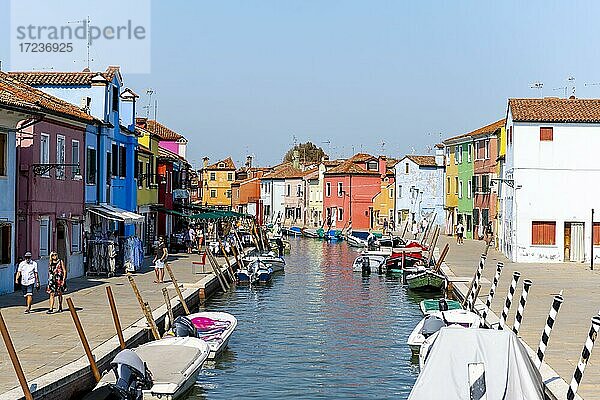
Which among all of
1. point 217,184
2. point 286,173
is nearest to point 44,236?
point 286,173

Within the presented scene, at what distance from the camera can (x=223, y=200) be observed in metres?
125

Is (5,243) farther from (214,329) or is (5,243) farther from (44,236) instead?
(214,329)

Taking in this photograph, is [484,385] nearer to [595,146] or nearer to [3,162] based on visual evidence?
[3,162]

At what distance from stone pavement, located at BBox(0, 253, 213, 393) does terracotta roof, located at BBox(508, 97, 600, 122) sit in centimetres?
1997

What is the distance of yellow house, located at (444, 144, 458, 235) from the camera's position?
77.6 meters

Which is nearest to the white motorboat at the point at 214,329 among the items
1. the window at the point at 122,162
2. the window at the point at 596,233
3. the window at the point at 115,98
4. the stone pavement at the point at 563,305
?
the stone pavement at the point at 563,305

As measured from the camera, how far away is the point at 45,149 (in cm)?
3028

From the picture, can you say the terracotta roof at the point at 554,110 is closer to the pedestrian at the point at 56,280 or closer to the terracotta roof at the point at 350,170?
the pedestrian at the point at 56,280

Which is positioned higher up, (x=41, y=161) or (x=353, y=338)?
(x=41, y=161)

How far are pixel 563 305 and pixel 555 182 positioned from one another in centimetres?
1812

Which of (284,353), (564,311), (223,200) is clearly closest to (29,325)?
(284,353)

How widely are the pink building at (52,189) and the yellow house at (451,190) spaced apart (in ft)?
156

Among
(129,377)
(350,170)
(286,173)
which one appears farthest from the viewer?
(286,173)

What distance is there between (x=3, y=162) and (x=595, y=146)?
2800 cm
